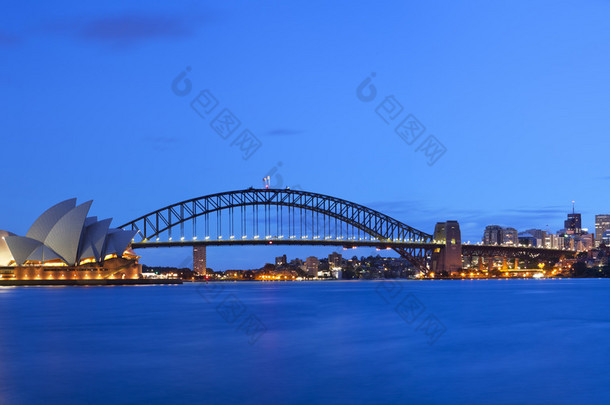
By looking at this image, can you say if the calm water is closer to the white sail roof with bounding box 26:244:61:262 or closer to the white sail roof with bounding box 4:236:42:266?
the white sail roof with bounding box 26:244:61:262

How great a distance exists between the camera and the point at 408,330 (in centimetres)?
2891

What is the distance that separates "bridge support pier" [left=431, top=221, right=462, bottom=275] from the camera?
401 feet

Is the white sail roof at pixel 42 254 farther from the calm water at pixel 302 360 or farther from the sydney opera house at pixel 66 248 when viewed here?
the calm water at pixel 302 360

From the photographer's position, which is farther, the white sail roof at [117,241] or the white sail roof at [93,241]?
the white sail roof at [117,241]

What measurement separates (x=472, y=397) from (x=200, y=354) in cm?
888

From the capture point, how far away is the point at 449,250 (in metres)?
122

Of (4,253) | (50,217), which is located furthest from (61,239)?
(4,253)

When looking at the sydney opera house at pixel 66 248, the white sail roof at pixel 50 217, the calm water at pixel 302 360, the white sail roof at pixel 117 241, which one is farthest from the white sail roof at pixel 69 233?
the calm water at pixel 302 360

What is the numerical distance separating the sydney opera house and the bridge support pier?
170ft

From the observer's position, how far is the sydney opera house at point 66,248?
3398 inches

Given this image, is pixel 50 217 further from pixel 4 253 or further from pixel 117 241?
pixel 117 241

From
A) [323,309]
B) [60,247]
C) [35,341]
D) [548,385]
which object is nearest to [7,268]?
[60,247]

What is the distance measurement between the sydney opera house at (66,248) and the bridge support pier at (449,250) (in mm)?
51821

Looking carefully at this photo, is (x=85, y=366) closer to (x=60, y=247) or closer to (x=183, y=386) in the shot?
(x=183, y=386)
